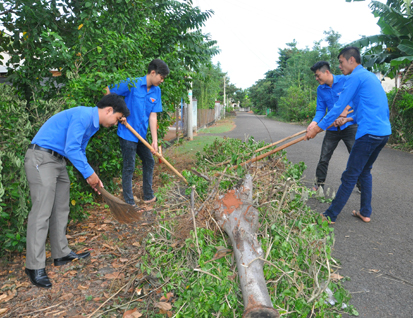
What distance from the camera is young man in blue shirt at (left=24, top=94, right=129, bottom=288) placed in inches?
129

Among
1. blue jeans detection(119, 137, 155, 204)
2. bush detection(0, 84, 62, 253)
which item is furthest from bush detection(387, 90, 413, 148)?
bush detection(0, 84, 62, 253)

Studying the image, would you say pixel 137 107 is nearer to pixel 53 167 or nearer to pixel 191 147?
pixel 53 167

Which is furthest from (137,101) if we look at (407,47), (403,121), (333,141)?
(403,121)

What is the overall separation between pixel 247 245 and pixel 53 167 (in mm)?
2155

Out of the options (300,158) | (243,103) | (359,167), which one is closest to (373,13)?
(300,158)

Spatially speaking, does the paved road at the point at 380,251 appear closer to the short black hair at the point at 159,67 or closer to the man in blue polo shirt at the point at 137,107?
the short black hair at the point at 159,67

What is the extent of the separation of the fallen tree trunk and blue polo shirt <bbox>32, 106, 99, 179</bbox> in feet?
5.02

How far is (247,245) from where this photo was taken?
115 inches

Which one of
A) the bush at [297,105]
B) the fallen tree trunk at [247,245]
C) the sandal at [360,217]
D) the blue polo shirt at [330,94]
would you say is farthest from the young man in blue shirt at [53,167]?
the bush at [297,105]

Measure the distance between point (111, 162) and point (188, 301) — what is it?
10.2 ft

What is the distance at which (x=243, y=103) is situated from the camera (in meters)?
113

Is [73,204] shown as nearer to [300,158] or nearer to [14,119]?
[14,119]

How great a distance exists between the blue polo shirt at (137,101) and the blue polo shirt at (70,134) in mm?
1444

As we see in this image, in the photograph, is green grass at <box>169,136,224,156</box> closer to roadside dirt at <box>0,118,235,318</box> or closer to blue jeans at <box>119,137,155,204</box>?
blue jeans at <box>119,137,155,204</box>
